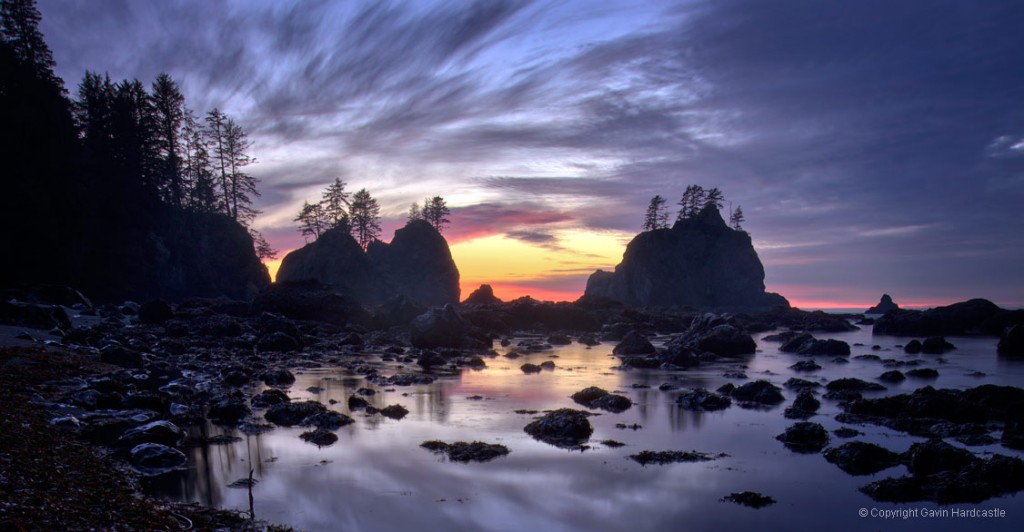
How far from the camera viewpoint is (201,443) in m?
12.6

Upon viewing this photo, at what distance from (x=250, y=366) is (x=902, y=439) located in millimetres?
26421

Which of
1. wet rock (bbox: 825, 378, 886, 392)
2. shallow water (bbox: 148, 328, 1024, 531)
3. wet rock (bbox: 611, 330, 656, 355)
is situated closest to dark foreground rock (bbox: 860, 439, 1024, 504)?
shallow water (bbox: 148, 328, 1024, 531)

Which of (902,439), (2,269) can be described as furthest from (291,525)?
(2,269)

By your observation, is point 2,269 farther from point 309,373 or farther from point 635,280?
point 635,280

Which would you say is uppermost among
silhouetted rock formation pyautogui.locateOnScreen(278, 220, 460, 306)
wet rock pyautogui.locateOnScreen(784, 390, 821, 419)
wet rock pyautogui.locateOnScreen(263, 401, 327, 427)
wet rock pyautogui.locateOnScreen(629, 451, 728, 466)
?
silhouetted rock formation pyautogui.locateOnScreen(278, 220, 460, 306)

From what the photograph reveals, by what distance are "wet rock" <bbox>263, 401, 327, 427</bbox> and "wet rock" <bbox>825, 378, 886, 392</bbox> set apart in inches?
841

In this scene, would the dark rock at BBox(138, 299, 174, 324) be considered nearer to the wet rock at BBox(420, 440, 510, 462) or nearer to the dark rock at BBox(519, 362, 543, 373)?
the dark rock at BBox(519, 362, 543, 373)

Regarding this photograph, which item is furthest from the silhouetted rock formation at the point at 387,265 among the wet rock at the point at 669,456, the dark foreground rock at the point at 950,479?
the dark foreground rock at the point at 950,479

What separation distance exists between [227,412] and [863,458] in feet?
55.3

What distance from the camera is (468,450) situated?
12.9 metres

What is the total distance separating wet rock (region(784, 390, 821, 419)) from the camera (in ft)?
59.8

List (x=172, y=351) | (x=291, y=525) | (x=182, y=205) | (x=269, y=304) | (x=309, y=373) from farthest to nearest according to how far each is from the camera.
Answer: (x=182, y=205) → (x=269, y=304) → (x=172, y=351) → (x=309, y=373) → (x=291, y=525)

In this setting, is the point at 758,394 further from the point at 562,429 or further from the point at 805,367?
the point at 805,367

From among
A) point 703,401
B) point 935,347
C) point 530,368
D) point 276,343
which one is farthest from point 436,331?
point 935,347
